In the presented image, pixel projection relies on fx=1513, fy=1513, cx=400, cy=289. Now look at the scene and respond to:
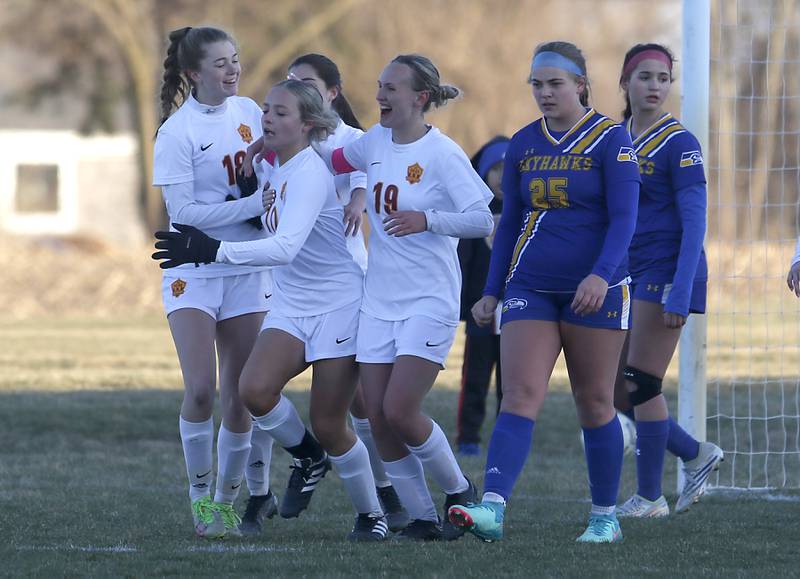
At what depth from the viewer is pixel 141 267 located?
26625mm

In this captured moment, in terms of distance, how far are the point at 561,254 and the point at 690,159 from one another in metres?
1.29

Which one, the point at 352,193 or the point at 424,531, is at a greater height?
the point at 352,193

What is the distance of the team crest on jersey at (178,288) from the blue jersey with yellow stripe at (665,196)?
213 centimetres

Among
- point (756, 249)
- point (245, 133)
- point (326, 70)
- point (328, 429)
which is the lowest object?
point (328, 429)

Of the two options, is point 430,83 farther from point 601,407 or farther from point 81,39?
point 81,39

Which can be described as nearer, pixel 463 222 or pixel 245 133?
pixel 463 222

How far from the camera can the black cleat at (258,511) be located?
6875 millimetres

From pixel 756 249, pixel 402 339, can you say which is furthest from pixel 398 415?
pixel 756 249

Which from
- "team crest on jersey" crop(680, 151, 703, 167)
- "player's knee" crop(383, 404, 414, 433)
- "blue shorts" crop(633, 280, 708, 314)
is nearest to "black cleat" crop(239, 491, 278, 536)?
"player's knee" crop(383, 404, 414, 433)

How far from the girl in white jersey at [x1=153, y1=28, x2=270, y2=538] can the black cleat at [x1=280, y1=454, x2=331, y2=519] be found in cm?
26

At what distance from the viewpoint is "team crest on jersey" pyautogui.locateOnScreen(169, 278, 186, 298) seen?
664 cm

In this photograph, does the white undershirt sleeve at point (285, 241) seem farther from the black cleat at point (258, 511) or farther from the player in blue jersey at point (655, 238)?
the player in blue jersey at point (655, 238)

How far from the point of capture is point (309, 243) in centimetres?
642

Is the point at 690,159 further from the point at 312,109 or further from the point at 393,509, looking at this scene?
the point at 393,509
